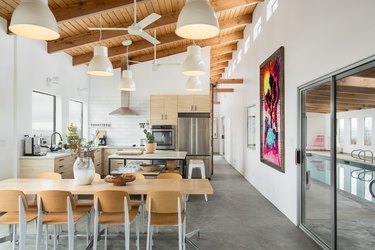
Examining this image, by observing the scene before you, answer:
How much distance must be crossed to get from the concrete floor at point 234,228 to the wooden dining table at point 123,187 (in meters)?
0.33

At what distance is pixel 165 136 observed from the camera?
797cm

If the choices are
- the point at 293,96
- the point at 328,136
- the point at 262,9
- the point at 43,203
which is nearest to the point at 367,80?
the point at 328,136

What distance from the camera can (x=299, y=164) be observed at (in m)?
4.04

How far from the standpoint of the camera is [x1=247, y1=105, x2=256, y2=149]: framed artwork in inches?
296

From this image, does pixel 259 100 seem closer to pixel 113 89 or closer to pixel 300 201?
pixel 300 201

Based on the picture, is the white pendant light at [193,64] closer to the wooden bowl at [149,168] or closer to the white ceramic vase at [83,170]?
the white ceramic vase at [83,170]

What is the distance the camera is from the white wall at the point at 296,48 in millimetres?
2631

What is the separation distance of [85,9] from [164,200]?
145 inches

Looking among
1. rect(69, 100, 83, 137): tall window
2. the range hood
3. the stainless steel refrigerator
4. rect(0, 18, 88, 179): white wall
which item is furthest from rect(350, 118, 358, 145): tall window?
rect(69, 100, 83, 137): tall window

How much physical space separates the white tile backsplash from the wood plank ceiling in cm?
137

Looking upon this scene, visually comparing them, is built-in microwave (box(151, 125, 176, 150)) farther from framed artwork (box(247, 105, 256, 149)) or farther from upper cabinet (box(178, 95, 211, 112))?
framed artwork (box(247, 105, 256, 149))

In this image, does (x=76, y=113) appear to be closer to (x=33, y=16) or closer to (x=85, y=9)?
(x=85, y=9)

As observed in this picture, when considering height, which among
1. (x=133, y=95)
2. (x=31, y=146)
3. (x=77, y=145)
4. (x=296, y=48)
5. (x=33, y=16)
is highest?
(x=296, y=48)

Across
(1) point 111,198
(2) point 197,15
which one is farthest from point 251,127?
(2) point 197,15
